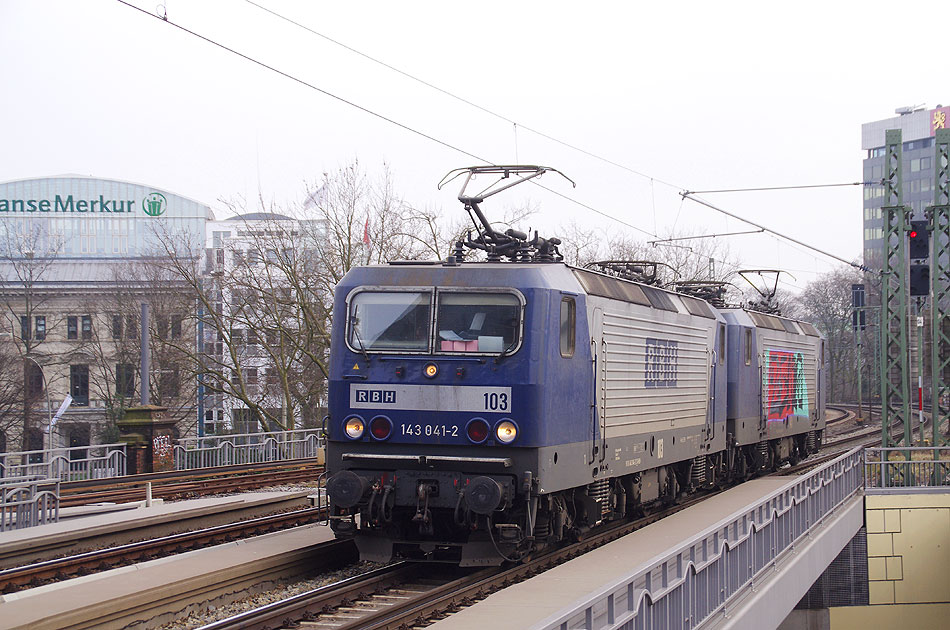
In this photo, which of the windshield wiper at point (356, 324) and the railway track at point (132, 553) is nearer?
the railway track at point (132, 553)

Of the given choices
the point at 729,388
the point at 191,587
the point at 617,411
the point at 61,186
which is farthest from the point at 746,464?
the point at 61,186

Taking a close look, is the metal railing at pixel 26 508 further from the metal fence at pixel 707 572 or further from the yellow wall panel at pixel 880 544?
the yellow wall panel at pixel 880 544

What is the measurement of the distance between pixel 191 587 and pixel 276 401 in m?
33.4

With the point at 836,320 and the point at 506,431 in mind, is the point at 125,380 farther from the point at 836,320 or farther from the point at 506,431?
the point at 836,320

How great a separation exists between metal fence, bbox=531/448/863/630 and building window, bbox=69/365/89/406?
157 ft

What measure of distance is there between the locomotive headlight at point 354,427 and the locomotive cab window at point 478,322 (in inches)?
48.0

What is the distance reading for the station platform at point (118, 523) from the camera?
42.4 ft

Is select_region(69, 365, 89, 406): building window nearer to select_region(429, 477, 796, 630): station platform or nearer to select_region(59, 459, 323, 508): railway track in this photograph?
select_region(59, 459, 323, 508): railway track

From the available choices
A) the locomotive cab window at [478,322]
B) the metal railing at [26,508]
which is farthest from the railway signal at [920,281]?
the metal railing at [26,508]

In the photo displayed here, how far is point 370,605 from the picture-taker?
1057 centimetres

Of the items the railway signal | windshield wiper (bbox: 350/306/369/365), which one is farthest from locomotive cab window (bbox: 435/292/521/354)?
the railway signal

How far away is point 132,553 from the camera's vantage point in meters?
13.0

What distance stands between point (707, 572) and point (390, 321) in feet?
14.6

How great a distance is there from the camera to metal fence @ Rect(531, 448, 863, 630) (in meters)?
7.14
